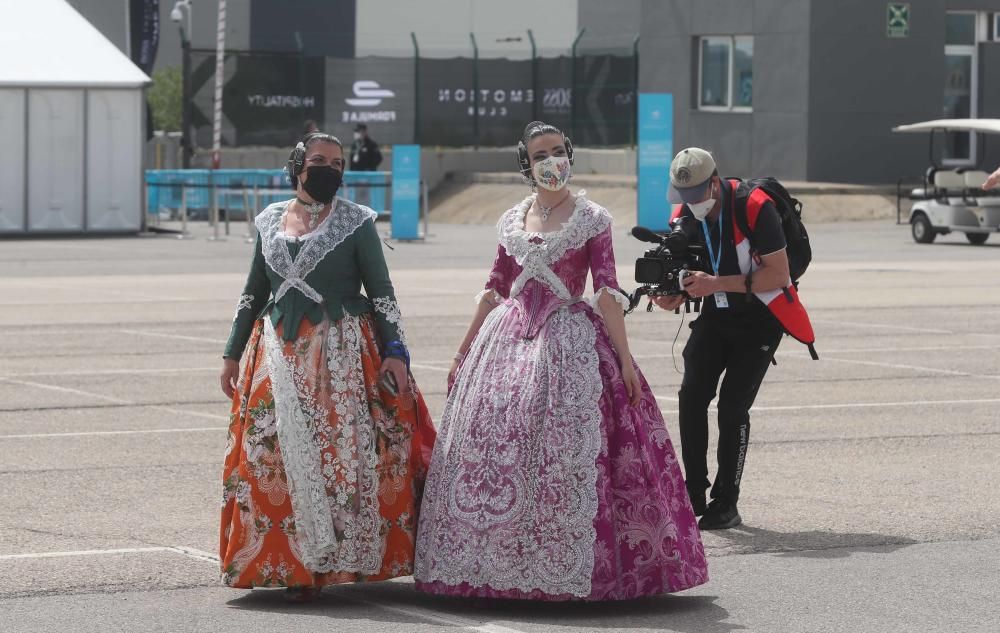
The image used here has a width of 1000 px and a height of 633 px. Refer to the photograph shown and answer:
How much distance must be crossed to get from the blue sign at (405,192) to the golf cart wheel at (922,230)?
8.02 m

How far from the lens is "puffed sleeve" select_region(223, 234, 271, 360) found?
7098mm

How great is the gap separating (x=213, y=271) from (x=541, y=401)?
18.5 meters

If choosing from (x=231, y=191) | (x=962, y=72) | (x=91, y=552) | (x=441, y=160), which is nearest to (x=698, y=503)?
Answer: (x=91, y=552)

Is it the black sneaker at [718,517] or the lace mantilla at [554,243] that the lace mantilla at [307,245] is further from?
the black sneaker at [718,517]

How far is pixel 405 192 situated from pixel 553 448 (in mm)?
24875

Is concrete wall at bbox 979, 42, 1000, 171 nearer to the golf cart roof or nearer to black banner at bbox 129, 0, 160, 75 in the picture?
the golf cart roof

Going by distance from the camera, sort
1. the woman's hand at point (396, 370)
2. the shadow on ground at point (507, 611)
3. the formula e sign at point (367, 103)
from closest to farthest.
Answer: the shadow on ground at point (507, 611), the woman's hand at point (396, 370), the formula e sign at point (367, 103)

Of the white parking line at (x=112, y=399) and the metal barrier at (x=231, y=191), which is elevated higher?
the metal barrier at (x=231, y=191)

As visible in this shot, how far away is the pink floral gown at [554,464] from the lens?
668cm

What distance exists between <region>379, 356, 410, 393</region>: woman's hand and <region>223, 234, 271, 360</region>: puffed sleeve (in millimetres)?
561

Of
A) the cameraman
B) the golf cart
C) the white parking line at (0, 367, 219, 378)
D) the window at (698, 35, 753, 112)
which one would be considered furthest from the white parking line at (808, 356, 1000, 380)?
the window at (698, 35, 753, 112)

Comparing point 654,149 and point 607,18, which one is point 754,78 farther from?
point 607,18

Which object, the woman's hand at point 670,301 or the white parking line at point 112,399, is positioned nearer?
the woman's hand at point 670,301

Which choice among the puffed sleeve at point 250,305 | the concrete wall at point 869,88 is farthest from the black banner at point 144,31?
the puffed sleeve at point 250,305
